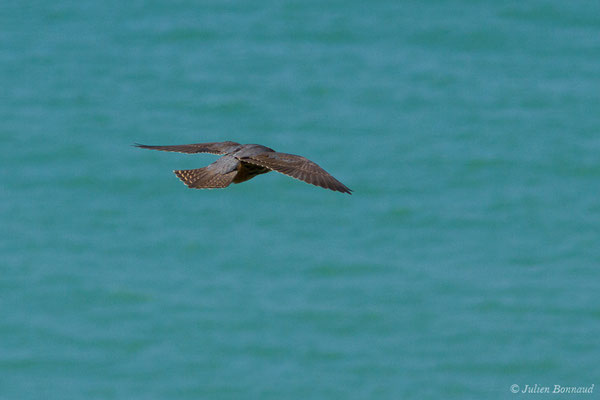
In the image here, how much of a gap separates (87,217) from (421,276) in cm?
1285

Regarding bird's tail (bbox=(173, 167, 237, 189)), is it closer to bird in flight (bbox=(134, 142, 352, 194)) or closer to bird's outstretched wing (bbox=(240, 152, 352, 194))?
bird in flight (bbox=(134, 142, 352, 194))

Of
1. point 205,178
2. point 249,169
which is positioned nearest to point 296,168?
point 249,169

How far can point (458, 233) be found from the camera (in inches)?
1684

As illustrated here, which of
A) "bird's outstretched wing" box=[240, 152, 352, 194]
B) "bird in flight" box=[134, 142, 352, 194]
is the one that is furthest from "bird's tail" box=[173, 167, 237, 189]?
"bird's outstretched wing" box=[240, 152, 352, 194]

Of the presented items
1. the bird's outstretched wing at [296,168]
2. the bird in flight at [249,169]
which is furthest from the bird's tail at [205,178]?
the bird's outstretched wing at [296,168]

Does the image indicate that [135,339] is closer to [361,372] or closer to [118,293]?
[118,293]

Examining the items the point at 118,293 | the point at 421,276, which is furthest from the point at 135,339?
the point at 421,276

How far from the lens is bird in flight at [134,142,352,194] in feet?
29.9

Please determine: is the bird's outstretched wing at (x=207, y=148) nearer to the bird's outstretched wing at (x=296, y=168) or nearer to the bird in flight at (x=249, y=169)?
the bird in flight at (x=249, y=169)

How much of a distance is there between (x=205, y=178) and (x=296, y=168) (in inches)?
29.0

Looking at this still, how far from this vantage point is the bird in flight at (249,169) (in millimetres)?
9101

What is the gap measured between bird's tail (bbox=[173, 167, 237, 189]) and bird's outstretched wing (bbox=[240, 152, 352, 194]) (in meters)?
0.22

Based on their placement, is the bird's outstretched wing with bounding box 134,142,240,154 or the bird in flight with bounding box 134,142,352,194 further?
the bird's outstretched wing with bounding box 134,142,240,154

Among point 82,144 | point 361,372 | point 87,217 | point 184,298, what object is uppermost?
point 82,144
